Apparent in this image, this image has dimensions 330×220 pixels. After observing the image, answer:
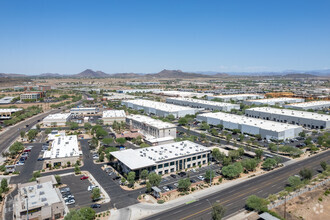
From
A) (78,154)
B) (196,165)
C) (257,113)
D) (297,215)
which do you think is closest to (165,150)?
(196,165)

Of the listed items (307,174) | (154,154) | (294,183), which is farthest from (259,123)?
(154,154)

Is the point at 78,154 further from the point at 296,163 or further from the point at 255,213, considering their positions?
the point at 296,163

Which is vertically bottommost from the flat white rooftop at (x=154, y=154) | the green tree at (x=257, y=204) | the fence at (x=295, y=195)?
the fence at (x=295, y=195)

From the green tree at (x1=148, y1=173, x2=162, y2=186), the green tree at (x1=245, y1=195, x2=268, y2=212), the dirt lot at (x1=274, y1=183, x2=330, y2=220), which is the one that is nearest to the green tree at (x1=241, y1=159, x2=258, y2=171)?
the dirt lot at (x1=274, y1=183, x2=330, y2=220)

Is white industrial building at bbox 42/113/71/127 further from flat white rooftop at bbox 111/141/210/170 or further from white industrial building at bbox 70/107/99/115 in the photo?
flat white rooftop at bbox 111/141/210/170

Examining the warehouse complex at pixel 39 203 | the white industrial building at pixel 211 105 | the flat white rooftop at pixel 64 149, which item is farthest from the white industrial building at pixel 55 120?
the white industrial building at pixel 211 105

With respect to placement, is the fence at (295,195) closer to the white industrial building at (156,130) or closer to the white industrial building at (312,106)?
the white industrial building at (156,130)
